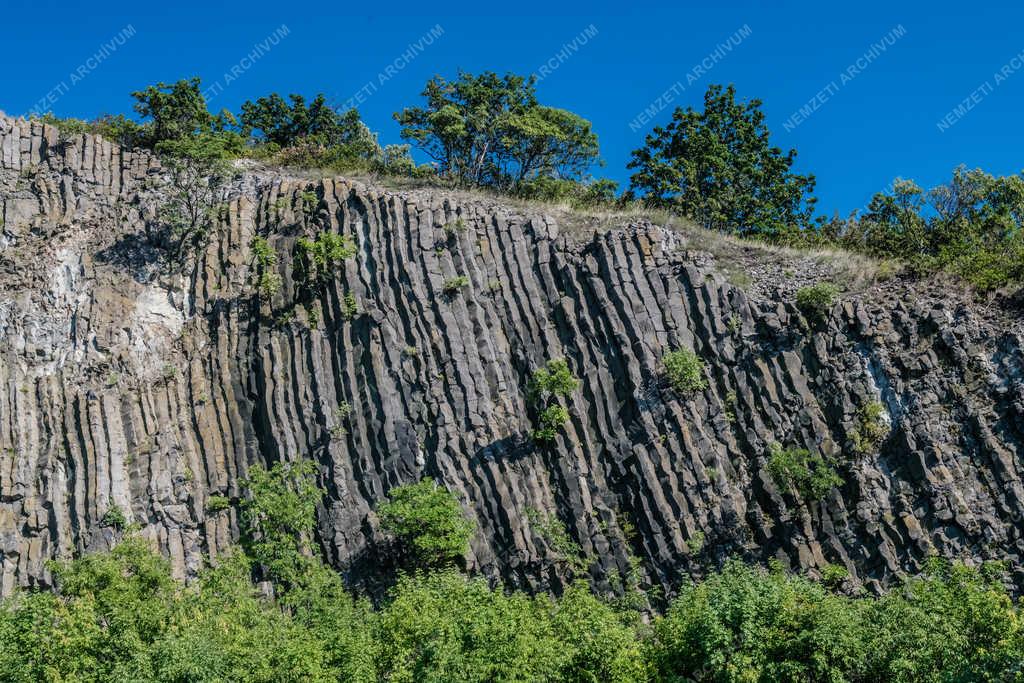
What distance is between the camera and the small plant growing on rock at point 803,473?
2639 centimetres

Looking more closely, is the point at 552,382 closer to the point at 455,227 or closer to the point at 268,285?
the point at 455,227

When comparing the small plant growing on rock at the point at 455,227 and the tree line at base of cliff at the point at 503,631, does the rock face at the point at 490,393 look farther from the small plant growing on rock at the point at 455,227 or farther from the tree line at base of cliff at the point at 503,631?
the tree line at base of cliff at the point at 503,631

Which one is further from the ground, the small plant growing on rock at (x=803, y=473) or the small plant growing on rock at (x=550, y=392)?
the small plant growing on rock at (x=550, y=392)

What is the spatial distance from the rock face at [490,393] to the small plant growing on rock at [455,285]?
0.10 meters

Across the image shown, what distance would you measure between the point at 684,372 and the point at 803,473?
175 inches

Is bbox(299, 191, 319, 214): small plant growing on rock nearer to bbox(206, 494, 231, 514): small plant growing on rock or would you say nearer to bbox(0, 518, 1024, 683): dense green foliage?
bbox(206, 494, 231, 514): small plant growing on rock

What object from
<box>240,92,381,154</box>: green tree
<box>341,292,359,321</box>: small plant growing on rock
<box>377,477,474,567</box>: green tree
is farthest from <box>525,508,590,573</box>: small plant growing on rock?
<box>240,92,381,154</box>: green tree

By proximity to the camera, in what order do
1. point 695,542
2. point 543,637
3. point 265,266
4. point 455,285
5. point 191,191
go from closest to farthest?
point 543,637 → point 695,542 → point 455,285 → point 265,266 → point 191,191

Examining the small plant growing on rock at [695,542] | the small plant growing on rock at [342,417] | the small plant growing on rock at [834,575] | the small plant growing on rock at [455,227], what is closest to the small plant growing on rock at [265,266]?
the small plant growing on rock at [342,417]

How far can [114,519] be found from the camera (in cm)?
2962

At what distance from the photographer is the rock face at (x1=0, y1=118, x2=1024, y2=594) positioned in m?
26.5

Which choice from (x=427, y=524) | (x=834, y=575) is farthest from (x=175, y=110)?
(x=834, y=575)

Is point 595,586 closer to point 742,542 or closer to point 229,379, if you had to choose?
point 742,542

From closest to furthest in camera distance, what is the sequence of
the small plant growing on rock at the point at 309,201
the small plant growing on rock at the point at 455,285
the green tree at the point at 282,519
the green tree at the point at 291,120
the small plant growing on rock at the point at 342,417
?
the green tree at the point at 282,519
the small plant growing on rock at the point at 342,417
the small plant growing on rock at the point at 455,285
the small plant growing on rock at the point at 309,201
the green tree at the point at 291,120
